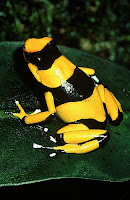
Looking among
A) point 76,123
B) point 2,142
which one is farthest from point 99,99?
point 2,142

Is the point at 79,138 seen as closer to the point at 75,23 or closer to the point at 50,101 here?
the point at 50,101

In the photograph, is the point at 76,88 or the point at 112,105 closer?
the point at 76,88

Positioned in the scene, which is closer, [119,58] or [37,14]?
[37,14]

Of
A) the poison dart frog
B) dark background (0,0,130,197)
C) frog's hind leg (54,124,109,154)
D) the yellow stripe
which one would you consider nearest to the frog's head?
the poison dart frog

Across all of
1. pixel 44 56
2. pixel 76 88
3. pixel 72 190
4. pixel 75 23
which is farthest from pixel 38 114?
pixel 75 23

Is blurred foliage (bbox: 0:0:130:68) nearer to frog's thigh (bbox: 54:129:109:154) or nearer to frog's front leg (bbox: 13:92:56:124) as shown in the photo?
frog's front leg (bbox: 13:92:56:124)

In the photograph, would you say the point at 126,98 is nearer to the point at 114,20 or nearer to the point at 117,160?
the point at 117,160
